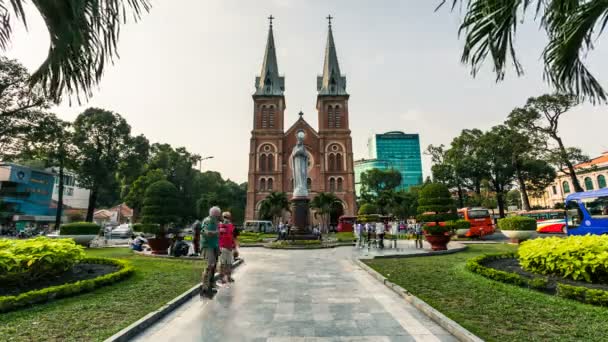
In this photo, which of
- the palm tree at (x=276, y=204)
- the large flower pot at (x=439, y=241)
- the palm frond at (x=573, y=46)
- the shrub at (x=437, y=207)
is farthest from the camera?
the palm tree at (x=276, y=204)

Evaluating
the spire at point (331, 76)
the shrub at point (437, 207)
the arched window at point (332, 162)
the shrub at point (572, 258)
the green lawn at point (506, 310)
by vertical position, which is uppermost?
the spire at point (331, 76)

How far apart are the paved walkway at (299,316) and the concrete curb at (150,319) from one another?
0.36 feet

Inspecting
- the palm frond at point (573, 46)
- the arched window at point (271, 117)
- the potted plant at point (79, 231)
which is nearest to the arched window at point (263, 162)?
the arched window at point (271, 117)

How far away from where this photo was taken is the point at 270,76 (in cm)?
4981

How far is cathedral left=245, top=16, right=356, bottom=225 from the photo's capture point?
44.7m

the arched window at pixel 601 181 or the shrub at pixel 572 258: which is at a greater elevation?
the arched window at pixel 601 181

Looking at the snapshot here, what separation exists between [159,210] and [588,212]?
18.8m

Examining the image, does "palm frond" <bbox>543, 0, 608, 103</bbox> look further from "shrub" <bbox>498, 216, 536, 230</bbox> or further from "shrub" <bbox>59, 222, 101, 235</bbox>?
"shrub" <bbox>59, 222, 101, 235</bbox>

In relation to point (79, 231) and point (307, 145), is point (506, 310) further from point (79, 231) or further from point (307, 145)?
point (307, 145)

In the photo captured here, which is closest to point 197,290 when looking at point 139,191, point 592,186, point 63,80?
point 63,80

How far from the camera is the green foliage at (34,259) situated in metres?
5.80

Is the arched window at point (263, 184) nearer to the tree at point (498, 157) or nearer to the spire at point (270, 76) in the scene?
the spire at point (270, 76)

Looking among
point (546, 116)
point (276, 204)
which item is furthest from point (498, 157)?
point (276, 204)

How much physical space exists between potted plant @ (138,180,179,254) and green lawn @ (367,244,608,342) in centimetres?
932
